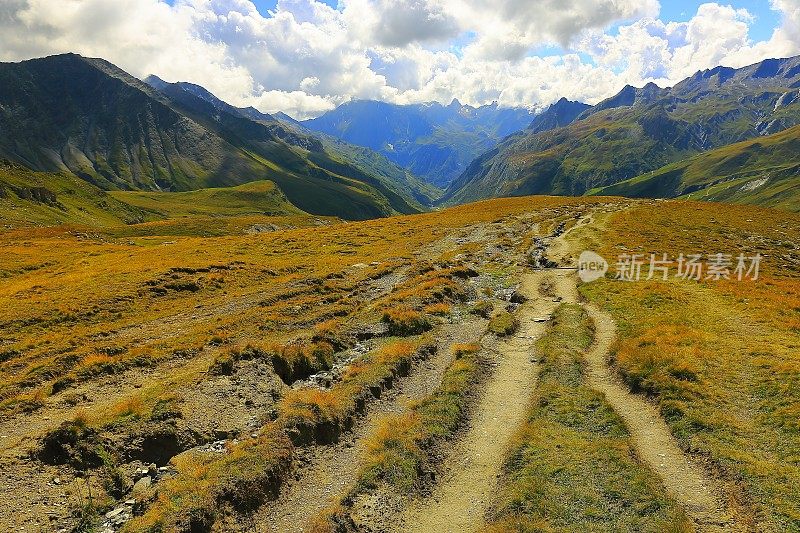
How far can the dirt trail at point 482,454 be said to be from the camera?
1480 centimetres

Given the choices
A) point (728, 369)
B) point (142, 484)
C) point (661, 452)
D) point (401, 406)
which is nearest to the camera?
point (142, 484)

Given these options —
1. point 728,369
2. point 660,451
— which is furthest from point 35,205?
point 728,369

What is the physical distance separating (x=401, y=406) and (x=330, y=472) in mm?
5843

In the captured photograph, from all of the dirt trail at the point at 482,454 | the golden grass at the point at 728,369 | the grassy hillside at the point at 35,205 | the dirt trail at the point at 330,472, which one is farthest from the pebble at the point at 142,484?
the grassy hillside at the point at 35,205

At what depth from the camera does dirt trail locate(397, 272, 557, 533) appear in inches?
583

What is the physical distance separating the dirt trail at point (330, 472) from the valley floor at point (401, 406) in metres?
0.09

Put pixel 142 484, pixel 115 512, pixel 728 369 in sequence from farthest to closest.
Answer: pixel 728 369 < pixel 142 484 < pixel 115 512

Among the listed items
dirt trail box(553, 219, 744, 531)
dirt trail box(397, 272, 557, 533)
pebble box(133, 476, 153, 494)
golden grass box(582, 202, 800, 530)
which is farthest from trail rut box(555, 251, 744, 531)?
pebble box(133, 476, 153, 494)

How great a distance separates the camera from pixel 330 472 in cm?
1720

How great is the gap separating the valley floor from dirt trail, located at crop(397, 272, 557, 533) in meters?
0.10

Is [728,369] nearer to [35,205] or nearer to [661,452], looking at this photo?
[661,452]

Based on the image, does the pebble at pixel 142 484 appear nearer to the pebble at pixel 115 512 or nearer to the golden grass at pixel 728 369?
the pebble at pixel 115 512

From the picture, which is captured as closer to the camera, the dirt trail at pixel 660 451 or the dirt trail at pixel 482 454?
the dirt trail at pixel 660 451

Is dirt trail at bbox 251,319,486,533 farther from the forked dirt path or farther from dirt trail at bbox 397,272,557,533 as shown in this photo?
the forked dirt path
